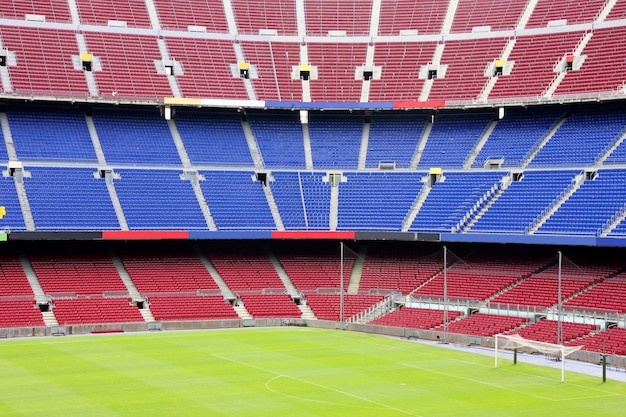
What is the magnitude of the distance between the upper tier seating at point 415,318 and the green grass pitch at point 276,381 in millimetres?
4327

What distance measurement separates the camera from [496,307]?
5966 centimetres

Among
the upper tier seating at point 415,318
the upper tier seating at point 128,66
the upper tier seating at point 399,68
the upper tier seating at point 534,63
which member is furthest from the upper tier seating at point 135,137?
the upper tier seating at point 534,63

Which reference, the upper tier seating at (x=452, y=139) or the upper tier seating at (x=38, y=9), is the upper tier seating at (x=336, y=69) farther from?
the upper tier seating at (x=38, y=9)

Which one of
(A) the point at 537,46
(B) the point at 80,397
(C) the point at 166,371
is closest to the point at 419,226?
(A) the point at 537,46

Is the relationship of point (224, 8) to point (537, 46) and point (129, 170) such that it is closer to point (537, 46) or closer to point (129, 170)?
point (129, 170)

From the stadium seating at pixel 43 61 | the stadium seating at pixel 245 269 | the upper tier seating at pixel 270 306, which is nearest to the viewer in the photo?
the upper tier seating at pixel 270 306

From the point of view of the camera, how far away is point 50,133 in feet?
237

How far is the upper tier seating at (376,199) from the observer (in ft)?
229

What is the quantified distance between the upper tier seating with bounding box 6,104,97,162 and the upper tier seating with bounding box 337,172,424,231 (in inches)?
850

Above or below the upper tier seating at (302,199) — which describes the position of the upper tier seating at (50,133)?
above

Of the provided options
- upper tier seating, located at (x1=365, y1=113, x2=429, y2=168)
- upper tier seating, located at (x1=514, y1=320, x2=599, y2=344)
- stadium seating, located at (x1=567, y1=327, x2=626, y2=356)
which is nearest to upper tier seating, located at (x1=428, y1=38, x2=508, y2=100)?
upper tier seating, located at (x1=365, y1=113, x2=429, y2=168)

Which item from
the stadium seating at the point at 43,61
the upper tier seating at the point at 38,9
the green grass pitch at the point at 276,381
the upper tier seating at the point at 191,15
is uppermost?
the upper tier seating at the point at 191,15

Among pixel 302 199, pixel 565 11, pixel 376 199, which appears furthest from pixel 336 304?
pixel 565 11

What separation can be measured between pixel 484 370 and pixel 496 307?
15.5 m
